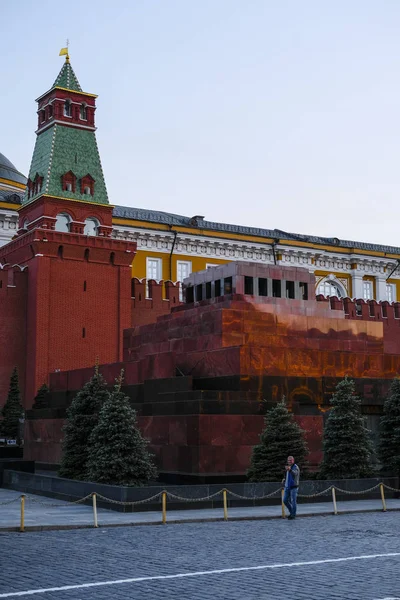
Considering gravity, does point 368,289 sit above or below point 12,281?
above

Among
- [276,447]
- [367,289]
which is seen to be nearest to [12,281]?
[276,447]

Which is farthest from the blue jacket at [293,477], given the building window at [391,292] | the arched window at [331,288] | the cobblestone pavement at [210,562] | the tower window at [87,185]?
the building window at [391,292]

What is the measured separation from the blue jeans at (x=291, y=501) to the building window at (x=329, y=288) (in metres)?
36.9

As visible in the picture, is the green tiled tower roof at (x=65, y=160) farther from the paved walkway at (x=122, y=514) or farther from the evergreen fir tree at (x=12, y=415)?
the paved walkway at (x=122, y=514)

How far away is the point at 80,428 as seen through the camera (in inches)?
816

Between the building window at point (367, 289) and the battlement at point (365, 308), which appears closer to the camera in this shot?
the battlement at point (365, 308)

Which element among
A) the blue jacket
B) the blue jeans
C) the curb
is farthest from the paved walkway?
the blue jacket

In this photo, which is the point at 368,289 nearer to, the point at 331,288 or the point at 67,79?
the point at 331,288

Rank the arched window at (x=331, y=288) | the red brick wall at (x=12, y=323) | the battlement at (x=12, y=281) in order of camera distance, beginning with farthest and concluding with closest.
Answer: the arched window at (x=331, y=288)
the battlement at (x=12, y=281)
the red brick wall at (x=12, y=323)

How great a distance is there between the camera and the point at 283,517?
15.3 meters

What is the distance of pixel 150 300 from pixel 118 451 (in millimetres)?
19747

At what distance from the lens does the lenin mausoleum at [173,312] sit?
66.2 feet

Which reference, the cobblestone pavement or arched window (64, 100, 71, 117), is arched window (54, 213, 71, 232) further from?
the cobblestone pavement

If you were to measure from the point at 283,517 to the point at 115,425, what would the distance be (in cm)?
427
